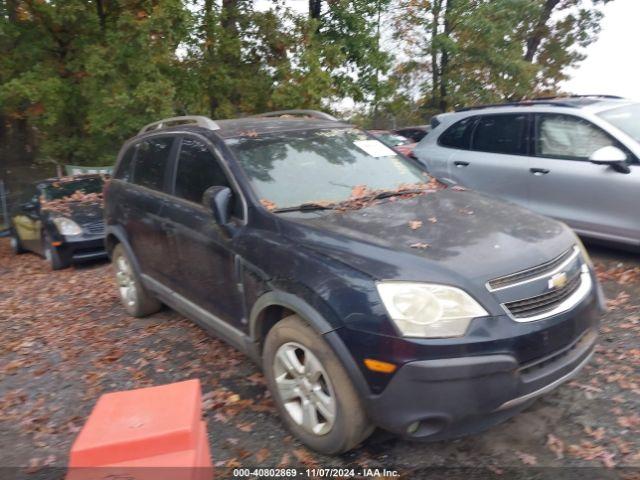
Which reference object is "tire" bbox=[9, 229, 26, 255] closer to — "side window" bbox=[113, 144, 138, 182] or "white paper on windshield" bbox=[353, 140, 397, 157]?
"side window" bbox=[113, 144, 138, 182]

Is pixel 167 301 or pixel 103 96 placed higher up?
pixel 103 96

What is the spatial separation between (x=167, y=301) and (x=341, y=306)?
96.1 inches

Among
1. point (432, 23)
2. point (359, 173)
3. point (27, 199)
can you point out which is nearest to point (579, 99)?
point (359, 173)

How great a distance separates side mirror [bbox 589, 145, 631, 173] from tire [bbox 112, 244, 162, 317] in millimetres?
4330

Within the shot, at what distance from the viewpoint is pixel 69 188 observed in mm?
9672

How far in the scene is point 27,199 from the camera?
10398 mm

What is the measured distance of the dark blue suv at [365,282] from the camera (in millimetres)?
2633

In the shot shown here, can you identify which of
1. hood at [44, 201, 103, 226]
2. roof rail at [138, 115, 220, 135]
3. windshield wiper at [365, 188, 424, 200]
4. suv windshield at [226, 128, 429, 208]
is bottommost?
hood at [44, 201, 103, 226]

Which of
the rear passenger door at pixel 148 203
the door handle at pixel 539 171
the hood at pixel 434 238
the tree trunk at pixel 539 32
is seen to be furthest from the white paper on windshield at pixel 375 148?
the tree trunk at pixel 539 32

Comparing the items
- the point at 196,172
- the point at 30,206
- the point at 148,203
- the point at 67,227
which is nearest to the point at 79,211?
the point at 67,227

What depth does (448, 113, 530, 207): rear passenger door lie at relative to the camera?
240 inches

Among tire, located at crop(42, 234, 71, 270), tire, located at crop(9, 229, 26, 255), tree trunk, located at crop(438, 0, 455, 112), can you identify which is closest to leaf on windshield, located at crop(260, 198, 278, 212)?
tire, located at crop(42, 234, 71, 270)

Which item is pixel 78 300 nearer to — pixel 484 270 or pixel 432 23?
pixel 484 270

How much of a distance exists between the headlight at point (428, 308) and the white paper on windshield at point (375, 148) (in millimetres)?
1892
